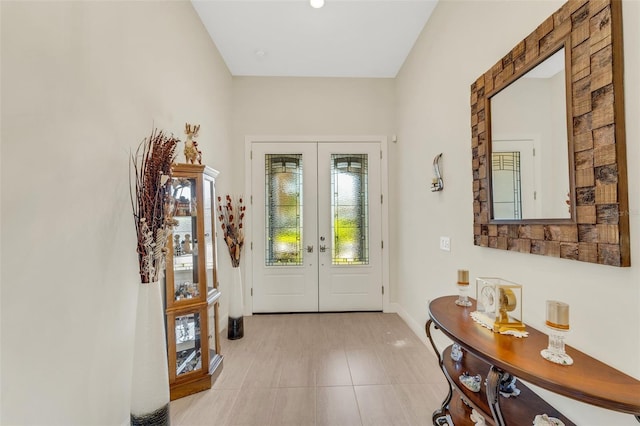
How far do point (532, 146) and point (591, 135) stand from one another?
309mm

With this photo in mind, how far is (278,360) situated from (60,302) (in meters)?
1.86

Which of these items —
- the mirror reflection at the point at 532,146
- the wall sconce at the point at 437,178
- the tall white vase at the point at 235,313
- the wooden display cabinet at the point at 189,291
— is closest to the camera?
the mirror reflection at the point at 532,146

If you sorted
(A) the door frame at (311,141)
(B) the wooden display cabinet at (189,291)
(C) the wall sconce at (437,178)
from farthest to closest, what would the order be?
(A) the door frame at (311,141) → (C) the wall sconce at (437,178) → (B) the wooden display cabinet at (189,291)

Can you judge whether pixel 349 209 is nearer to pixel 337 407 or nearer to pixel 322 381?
pixel 322 381

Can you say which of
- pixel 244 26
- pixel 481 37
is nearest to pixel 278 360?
pixel 481 37

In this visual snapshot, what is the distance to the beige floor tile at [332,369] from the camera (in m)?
2.24

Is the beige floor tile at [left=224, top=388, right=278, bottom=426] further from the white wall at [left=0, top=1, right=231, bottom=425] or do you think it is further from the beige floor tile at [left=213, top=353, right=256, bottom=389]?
the white wall at [left=0, top=1, right=231, bottom=425]

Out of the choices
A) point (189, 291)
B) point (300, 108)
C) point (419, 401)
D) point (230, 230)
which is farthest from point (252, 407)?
point (300, 108)

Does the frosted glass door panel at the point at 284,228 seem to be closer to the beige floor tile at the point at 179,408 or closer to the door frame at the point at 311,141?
the door frame at the point at 311,141

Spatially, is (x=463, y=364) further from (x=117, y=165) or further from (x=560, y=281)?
(x=117, y=165)

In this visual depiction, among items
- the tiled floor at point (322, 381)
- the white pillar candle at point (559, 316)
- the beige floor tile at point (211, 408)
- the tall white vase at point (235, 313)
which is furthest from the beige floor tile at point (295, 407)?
the white pillar candle at point (559, 316)

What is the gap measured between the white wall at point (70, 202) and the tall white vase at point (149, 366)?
0.47 feet

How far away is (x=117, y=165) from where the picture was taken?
1.62 meters

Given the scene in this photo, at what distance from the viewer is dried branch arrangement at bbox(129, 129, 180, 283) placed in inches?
62.6
